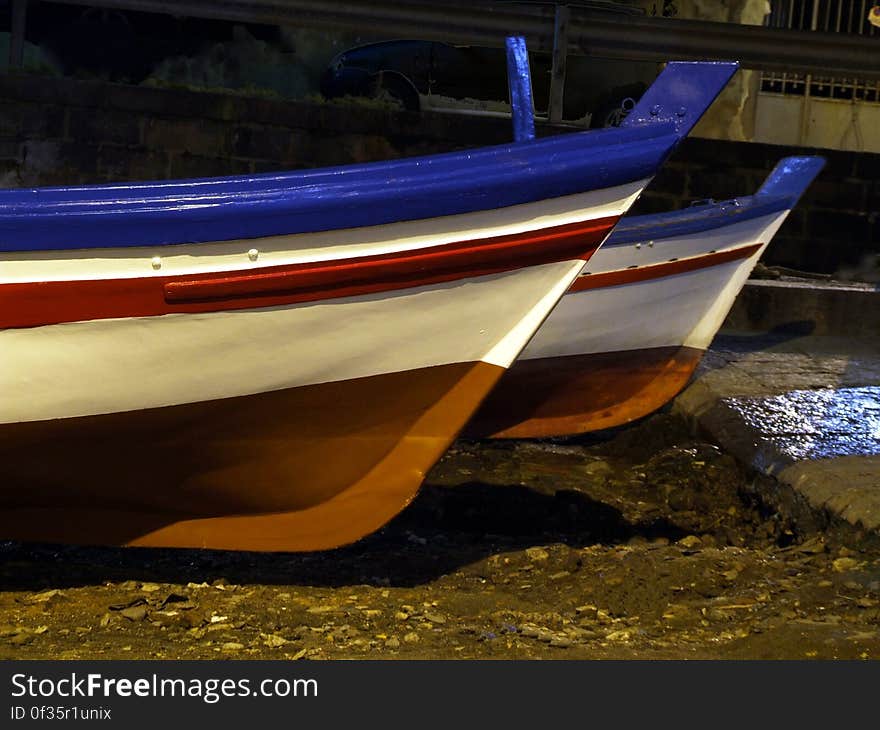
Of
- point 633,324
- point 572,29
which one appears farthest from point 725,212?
point 572,29

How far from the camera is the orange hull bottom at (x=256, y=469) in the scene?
3898mm

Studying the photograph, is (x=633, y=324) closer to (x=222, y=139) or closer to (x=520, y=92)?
(x=520, y=92)

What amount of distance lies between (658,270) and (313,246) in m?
2.99

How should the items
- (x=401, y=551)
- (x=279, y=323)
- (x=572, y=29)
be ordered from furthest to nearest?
(x=572, y=29), (x=401, y=551), (x=279, y=323)

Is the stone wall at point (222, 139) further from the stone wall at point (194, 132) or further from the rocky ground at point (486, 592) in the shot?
the rocky ground at point (486, 592)

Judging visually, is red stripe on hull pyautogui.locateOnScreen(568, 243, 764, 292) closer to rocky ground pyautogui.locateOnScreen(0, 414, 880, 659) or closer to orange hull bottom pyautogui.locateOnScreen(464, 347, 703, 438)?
Answer: orange hull bottom pyautogui.locateOnScreen(464, 347, 703, 438)

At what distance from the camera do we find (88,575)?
13.6 feet

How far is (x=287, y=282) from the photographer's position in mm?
3617

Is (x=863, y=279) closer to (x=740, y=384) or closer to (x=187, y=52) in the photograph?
(x=740, y=384)

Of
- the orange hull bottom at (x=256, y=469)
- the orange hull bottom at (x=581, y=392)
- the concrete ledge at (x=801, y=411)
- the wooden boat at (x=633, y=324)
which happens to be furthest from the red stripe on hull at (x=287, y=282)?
the orange hull bottom at (x=581, y=392)

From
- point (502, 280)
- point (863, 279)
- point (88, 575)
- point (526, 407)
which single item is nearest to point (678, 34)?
point (863, 279)

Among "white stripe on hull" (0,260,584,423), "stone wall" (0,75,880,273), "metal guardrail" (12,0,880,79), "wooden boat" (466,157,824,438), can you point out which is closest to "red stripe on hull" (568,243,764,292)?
"wooden boat" (466,157,824,438)

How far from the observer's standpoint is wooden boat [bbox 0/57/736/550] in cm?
348


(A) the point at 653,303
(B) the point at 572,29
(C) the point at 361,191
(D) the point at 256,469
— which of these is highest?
(B) the point at 572,29
